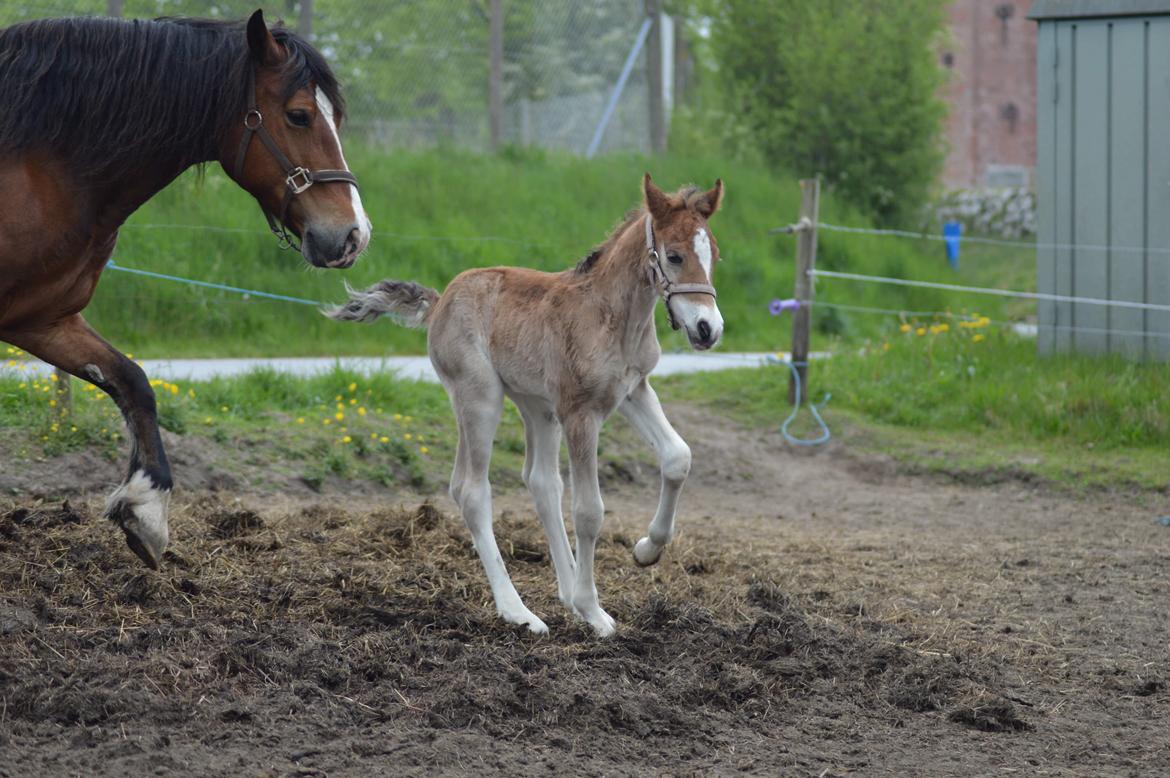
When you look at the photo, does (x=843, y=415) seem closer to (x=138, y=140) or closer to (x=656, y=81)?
(x=138, y=140)

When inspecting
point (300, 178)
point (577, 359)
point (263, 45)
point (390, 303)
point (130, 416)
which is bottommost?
point (130, 416)

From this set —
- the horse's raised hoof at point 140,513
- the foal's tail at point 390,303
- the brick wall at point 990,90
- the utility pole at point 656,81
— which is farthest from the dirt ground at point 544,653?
the brick wall at point 990,90

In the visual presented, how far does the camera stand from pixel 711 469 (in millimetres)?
9023

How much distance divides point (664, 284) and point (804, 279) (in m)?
5.77

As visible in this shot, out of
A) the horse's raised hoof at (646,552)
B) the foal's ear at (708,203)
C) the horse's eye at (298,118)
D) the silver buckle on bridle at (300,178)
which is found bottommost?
the horse's raised hoof at (646,552)

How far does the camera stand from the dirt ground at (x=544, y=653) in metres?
3.88

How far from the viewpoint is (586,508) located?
193 inches

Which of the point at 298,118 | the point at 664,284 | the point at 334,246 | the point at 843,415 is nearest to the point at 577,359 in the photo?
the point at 664,284

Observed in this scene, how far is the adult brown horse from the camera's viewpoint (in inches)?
182

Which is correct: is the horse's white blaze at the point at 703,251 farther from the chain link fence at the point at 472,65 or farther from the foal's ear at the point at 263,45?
the chain link fence at the point at 472,65

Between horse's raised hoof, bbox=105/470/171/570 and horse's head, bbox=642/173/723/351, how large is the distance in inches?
78.2

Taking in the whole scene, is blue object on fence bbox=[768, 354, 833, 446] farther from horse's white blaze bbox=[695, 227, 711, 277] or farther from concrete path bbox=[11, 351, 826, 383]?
horse's white blaze bbox=[695, 227, 711, 277]

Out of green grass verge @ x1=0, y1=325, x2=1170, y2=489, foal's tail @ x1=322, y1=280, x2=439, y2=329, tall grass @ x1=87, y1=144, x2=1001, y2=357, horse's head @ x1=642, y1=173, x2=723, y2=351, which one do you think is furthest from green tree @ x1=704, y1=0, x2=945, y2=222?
horse's head @ x1=642, y1=173, x2=723, y2=351

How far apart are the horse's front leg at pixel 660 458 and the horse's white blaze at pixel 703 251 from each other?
0.57m
